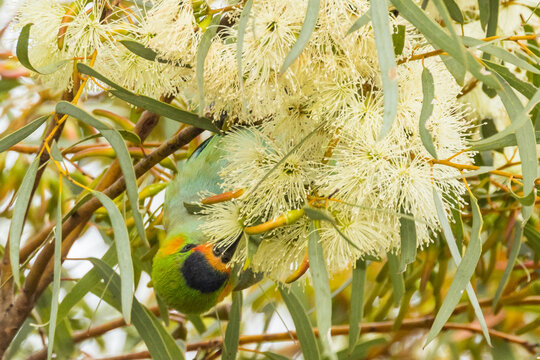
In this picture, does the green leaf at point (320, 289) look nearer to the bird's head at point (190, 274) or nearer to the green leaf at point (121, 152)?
the green leaf at point (121, 152)

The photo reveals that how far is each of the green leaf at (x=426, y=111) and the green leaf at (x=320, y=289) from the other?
5.1 inches

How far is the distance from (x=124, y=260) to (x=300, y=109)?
23 cm

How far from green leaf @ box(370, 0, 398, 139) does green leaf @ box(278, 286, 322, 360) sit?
0.45 m

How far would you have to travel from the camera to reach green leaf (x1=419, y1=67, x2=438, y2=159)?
0.52 m

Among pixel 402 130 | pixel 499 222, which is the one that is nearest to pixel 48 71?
pixel 402 130

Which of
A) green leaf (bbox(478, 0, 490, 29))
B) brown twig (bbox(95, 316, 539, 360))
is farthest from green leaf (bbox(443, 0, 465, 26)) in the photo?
brown twig (bbox(95, 316, 539, 360))

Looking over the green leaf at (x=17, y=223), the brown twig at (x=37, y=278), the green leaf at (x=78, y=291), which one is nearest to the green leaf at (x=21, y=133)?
the green leaf at (x=17, y=223)

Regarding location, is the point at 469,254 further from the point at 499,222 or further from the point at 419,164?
the point at 499,222

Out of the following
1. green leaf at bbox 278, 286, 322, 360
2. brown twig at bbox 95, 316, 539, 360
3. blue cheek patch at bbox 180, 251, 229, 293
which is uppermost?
blue cheek patch at bbox 180, 251, 229, 293

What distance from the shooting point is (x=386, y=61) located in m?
0.45

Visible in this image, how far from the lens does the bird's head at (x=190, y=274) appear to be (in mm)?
842

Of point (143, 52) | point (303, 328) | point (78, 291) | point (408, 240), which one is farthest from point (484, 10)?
point (78, 291)

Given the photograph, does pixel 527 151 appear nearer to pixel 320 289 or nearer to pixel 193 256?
pixel 320 289

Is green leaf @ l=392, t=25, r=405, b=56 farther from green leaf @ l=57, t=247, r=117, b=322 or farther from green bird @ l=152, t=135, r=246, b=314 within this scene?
green leaf @ l=57, t=247, r=117, b=322
